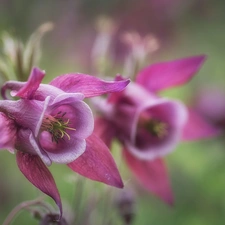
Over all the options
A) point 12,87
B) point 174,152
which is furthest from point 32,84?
point 174,152

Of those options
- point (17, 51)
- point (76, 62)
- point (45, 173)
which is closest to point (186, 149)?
point (76, 62)

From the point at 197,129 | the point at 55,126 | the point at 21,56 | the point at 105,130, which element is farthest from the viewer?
the point at 197,129

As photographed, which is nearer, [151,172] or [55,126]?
[55,126]

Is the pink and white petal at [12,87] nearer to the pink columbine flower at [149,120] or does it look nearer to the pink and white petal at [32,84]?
the pink and white petal at [32,84]

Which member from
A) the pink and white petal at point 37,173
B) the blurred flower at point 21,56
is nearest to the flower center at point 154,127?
the blurred flower at point 21,56

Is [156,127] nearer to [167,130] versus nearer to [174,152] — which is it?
[167,130]

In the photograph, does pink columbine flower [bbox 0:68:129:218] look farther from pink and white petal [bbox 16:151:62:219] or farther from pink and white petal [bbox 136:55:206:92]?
pink and white petal [bbox 136:55:206:92]
